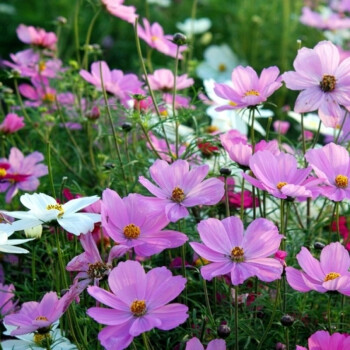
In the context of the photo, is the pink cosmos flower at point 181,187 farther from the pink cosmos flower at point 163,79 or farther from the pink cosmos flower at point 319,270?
the pink cosmos flower at point 163,79

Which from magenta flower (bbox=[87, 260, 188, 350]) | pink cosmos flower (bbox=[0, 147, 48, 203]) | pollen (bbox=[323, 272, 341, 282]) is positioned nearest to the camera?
magenta flower (bbox=[87, 260, 188, 350])

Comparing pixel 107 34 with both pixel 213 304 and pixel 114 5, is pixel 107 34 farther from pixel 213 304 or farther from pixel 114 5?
pixel 213 304

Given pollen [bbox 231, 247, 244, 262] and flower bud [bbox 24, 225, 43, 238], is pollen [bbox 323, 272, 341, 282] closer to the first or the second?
pollen [bbox 231, 247, 244, 262]

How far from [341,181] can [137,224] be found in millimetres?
267

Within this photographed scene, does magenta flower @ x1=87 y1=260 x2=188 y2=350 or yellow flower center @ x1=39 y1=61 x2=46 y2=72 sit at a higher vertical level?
magenta flower @ x1=87 y1=260 x2=188 y2=350

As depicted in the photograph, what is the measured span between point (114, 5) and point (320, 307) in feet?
2.21

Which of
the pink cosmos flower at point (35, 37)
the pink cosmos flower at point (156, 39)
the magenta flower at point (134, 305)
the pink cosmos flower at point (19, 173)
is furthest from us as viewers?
the pink cosmos flower at point (35, 37)

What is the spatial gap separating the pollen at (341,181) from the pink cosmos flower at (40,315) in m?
0.37

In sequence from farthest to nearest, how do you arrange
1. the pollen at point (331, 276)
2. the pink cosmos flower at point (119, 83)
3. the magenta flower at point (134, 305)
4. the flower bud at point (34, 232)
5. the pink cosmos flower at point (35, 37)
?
the pink cosmos flower at point (35, 37) → the pink cosmos flower at point (119, 83) → the flower bud at point (34, 232) → the pollen at point (331, 276) → the magenta flower at point (134, 305)

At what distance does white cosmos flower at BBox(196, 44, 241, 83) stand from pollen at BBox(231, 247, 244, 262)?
2.01 meters

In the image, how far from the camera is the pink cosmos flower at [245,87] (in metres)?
1.11

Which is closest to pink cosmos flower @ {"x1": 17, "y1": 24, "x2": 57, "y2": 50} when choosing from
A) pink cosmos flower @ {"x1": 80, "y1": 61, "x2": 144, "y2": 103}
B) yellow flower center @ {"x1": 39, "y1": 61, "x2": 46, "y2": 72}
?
yellow flower center @ {"x1": 39, "y1": 61, "x2": 46, "y2": 72}

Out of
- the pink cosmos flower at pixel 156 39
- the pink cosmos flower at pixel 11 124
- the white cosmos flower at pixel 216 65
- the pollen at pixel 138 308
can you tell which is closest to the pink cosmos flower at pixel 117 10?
the pink cosmos flower at pixel 156 39

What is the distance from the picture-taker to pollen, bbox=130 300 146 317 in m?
0.89
